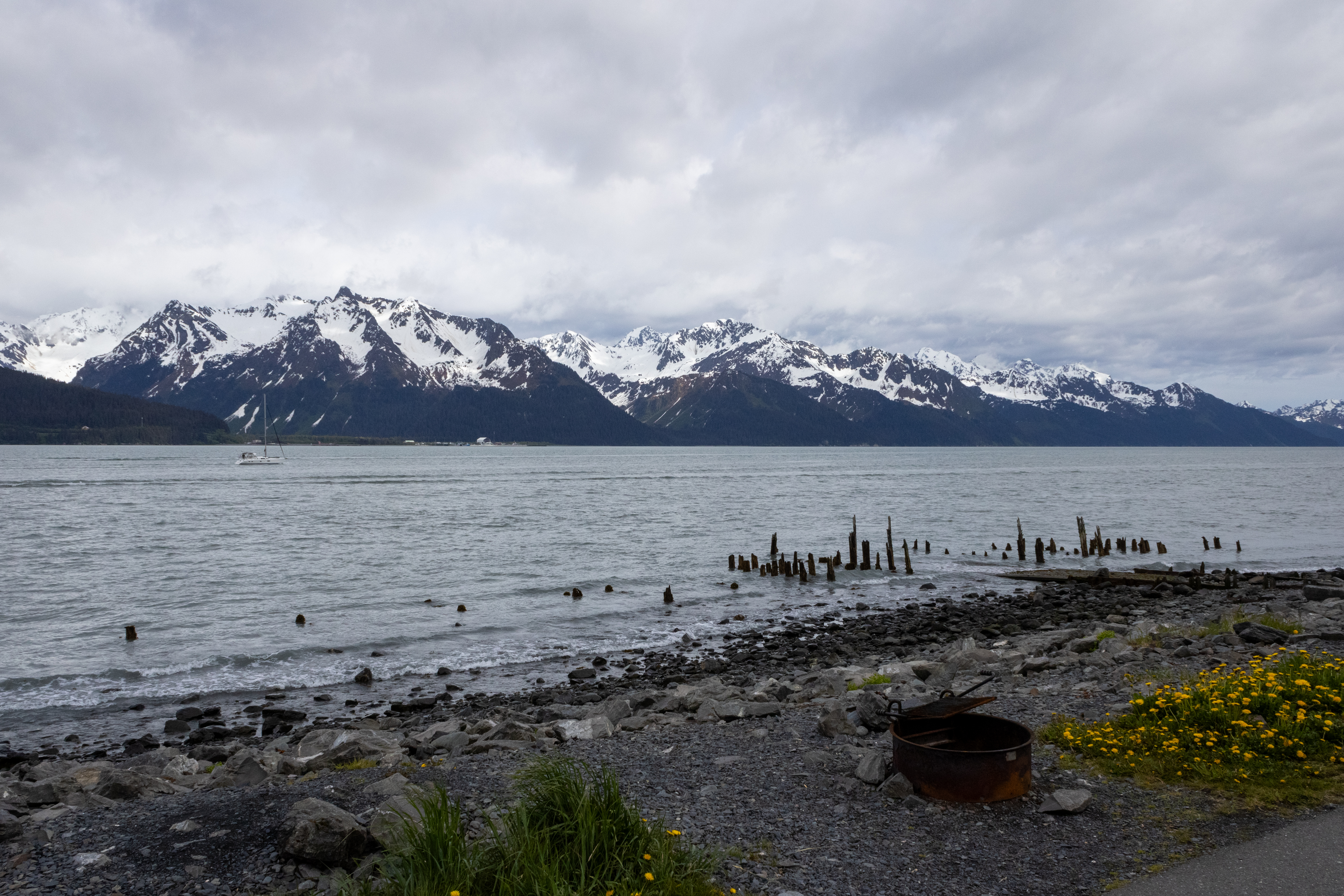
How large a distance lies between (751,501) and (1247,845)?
255 ft

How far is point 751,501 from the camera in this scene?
84438 millimetres

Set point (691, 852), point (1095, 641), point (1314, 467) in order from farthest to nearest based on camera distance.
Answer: point (1314, 467)
point (1095, 641)
point (691, 852)

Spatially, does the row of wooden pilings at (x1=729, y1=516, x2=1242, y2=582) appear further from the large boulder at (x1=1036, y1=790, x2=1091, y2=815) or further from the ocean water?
the large boulder at (x1=1036, y1=790, x2=1091, y2=815)

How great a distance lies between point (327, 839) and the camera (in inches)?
277

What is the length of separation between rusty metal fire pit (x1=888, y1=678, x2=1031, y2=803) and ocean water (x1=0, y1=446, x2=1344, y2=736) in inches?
552

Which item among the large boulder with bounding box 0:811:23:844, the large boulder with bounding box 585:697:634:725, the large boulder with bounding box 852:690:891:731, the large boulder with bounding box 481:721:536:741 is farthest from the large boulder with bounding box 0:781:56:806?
the large boulder with bounding box 852:690:891:731

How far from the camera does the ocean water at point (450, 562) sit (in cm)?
2298

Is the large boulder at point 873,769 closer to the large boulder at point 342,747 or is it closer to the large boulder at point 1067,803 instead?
the large boulder at point 1067,803

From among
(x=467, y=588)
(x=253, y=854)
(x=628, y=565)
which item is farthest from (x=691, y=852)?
(x=628, y=565)

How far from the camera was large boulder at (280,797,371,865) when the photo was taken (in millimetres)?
7000

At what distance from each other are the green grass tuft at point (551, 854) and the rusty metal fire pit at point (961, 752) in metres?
2.72

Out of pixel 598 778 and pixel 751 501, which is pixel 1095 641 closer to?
pixel 598 778

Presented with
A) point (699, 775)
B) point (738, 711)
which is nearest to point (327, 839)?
point (699, 775)

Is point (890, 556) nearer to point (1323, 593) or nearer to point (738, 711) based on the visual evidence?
point (1323, 593)
